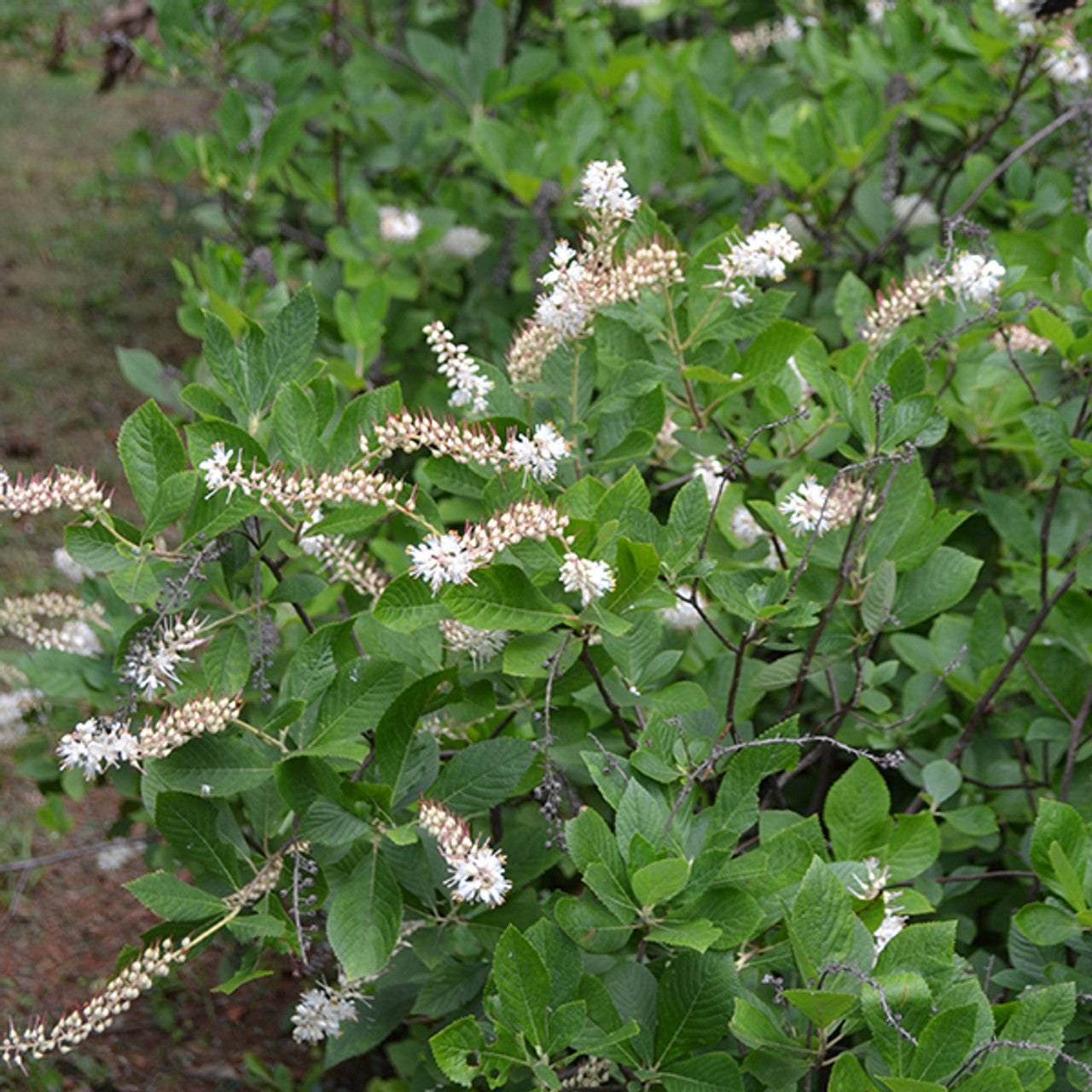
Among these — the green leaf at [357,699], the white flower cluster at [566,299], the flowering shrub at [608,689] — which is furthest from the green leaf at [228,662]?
the white flower cluster at [566,299]

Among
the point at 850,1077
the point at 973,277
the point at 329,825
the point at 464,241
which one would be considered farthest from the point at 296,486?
the point at 464,241

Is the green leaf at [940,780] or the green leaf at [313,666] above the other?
the green leaf at [313,666]

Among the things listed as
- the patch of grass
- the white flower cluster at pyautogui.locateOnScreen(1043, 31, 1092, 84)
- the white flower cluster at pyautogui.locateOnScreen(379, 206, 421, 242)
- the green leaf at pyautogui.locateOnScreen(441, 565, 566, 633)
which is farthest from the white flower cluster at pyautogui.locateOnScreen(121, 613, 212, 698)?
the patch of grass

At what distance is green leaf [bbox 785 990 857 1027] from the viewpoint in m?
1.10

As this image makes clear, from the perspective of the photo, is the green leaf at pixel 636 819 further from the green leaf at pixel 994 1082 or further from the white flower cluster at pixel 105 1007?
the white flower cluster at pixel 105 1007

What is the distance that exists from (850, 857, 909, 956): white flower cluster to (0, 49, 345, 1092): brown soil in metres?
1.15

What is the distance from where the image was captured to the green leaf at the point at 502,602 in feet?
3.88

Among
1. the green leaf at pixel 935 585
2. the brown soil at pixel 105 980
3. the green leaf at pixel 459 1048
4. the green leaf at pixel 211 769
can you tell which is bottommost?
the brown soil at pixel 105 980

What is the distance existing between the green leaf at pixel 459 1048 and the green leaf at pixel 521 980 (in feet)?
0.17

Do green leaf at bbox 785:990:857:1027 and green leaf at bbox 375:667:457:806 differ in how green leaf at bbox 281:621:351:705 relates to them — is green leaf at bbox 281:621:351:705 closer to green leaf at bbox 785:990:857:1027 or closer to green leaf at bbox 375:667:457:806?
green leaf at bbox 375:667:457:806

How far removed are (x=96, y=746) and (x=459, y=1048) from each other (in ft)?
1.57

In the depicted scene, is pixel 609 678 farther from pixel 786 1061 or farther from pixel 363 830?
pixel 786 1061

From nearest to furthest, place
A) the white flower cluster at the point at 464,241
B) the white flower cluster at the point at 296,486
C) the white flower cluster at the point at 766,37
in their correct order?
the white flower cluster at the point at 296,486, the white flower cluster at the point at 464,241, the white flower cluster at the point at 766,37

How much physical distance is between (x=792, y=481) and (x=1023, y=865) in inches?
28.9
